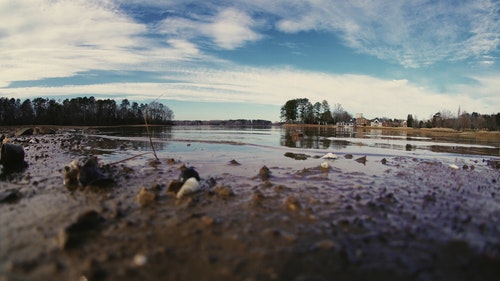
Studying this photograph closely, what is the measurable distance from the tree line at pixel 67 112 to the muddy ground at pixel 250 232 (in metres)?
119

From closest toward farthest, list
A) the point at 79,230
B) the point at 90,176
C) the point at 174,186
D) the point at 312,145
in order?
the point at 79,230, the point at 174,186, the point at 90,176, the point at 312,145

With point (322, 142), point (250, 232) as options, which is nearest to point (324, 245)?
point (250, 232)

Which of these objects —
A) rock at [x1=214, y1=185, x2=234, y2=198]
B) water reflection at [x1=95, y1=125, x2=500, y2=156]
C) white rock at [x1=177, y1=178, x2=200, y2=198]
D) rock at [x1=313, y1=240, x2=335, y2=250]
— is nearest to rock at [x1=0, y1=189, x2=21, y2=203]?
white rock at [x1=177, y1=178, x2=200, y2=198]

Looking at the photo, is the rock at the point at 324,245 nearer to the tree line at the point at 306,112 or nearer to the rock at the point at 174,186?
the rock at the point at 174,186

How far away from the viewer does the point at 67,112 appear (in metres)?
139

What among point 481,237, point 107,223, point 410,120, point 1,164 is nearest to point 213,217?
point 107,223

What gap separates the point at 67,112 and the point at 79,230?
162495 millimetres

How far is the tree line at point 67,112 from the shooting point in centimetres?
12444

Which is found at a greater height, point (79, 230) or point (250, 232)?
point (79, 230)

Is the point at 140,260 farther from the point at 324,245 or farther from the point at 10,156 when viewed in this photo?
the point at 10,156

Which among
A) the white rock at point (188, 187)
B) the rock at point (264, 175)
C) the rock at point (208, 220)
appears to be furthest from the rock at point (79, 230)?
the rock at point (264, 175)

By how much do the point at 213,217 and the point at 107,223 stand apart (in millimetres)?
2383

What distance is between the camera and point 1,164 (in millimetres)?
13617

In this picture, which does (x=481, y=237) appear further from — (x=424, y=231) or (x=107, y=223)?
(x=107, y=223)
